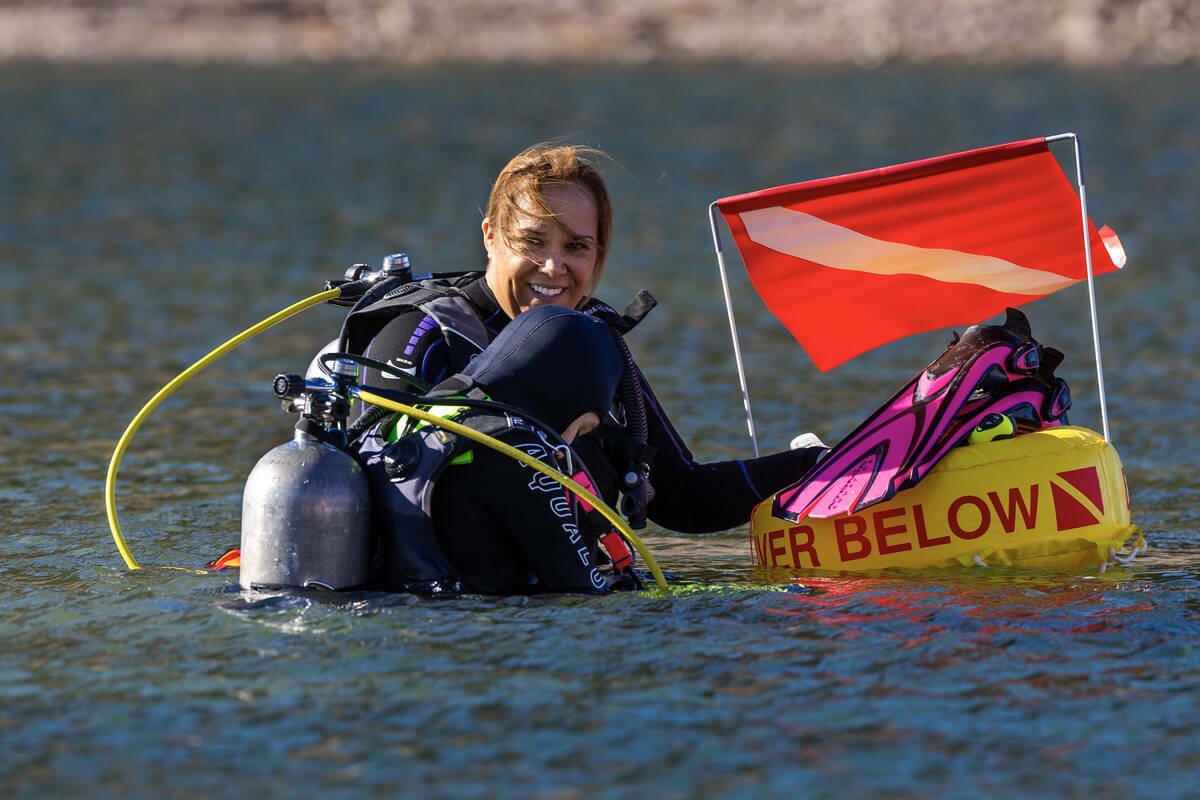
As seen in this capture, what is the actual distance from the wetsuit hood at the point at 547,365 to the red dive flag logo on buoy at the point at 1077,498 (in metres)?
1.65

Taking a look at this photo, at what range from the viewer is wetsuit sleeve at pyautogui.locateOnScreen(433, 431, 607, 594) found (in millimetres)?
4664

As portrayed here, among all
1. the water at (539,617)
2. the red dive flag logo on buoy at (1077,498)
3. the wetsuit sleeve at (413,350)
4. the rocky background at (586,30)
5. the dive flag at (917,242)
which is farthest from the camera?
the rocky background at (586,30)

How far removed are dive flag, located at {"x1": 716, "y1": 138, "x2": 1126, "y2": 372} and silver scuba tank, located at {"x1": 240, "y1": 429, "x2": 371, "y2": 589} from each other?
217 centimetres

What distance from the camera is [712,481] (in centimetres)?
593

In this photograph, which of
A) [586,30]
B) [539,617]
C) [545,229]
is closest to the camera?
[539,617]

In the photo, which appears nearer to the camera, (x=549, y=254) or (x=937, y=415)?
(x=549, y=254)

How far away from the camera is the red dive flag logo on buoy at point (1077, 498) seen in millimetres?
5348

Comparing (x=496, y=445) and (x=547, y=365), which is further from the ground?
(x=547, y=365)

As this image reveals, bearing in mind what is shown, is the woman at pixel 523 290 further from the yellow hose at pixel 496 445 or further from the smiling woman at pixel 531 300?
the yellow hose at pixel 496 445

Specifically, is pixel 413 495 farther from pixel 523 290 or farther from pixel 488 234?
pixel 488 234

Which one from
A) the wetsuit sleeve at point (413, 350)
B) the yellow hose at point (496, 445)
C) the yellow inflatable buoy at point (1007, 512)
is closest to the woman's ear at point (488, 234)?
the wetsuit sleeve at point (413, 350)

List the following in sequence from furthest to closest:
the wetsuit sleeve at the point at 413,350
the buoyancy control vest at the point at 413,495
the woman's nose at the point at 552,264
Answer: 1. the woman's nose at the point at 552,264
2. the wetsuit sleeve at the point at 413,350
3. the buoyancy control vest at the point at 413,495

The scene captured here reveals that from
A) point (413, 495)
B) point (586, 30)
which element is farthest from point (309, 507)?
point (586, 30)

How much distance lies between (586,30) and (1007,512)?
1983 inches
